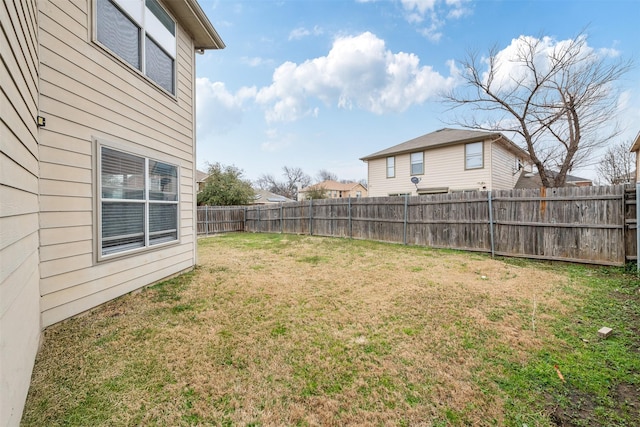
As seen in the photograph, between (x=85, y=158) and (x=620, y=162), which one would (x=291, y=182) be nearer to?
(x=620, y=162)

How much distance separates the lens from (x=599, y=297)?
3.73 meters

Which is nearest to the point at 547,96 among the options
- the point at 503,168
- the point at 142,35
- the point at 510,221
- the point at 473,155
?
the point at 473,155

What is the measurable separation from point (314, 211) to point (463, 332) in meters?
9.21

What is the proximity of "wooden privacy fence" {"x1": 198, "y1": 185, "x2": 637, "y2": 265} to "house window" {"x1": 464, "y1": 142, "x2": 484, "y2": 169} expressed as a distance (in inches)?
232

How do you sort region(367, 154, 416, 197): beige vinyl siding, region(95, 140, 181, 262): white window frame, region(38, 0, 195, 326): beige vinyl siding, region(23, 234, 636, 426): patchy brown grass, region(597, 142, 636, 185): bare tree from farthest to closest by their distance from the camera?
region(597, 142, 636, 185): bare tree
region(367, 154, 416, 197): beige vinyl siding
region(95, 140, 181, 262): white window frame
region(38, 0, 195, 326): beige vinyl siding
region(23, 234, 636, 426): patchy brown grass

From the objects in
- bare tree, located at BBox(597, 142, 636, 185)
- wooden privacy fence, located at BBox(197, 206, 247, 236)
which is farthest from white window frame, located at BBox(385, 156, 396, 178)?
bare tree, located at BBox(597, 142, 636, 185)

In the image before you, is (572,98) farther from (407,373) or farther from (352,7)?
(407,373)

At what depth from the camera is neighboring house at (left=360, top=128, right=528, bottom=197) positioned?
12.1 metres

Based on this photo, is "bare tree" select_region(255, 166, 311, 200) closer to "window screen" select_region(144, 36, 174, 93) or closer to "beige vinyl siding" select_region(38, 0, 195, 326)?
"window screen" select_region(144, 36, 174, 93)

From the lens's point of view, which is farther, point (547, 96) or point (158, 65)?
point (547, 96)

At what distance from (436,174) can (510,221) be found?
7.40 metres

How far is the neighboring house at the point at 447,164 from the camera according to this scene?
12.1 meters

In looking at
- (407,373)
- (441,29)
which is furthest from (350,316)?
(441,29)

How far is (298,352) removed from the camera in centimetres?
242
